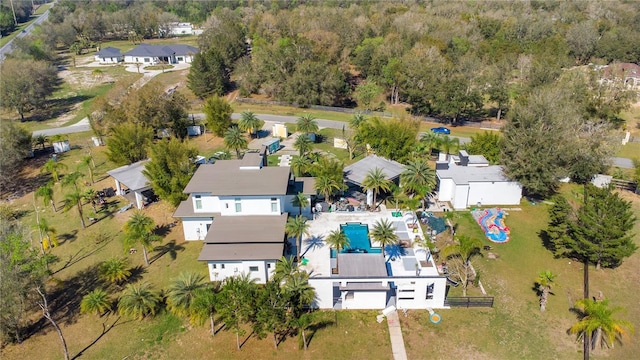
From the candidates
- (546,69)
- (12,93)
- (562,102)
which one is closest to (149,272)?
(562,102)

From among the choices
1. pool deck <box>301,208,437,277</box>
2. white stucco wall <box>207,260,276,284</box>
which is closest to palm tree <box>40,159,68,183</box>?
white stucco wall <box>207,260,276,284</box>

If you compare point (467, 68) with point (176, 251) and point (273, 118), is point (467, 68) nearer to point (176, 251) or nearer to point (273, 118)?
point (273, 118)

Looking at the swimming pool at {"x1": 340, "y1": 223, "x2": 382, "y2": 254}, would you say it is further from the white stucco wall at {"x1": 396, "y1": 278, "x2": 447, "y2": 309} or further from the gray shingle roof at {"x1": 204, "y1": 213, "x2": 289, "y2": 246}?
the gray shingle roof at {"x1": 204, "y1": 213, "x2": 289, "y2": 246}

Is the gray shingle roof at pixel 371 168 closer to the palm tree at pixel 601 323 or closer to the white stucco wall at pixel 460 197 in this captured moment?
the white stucco wall at pixel 460 197

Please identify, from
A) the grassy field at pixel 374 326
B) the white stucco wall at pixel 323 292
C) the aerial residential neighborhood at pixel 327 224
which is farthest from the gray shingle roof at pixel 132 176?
the white stucco wall at pixel 323 292

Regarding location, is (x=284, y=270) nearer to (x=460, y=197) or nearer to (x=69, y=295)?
(x=69, y=295)

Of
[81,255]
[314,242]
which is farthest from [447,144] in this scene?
[81,255]
